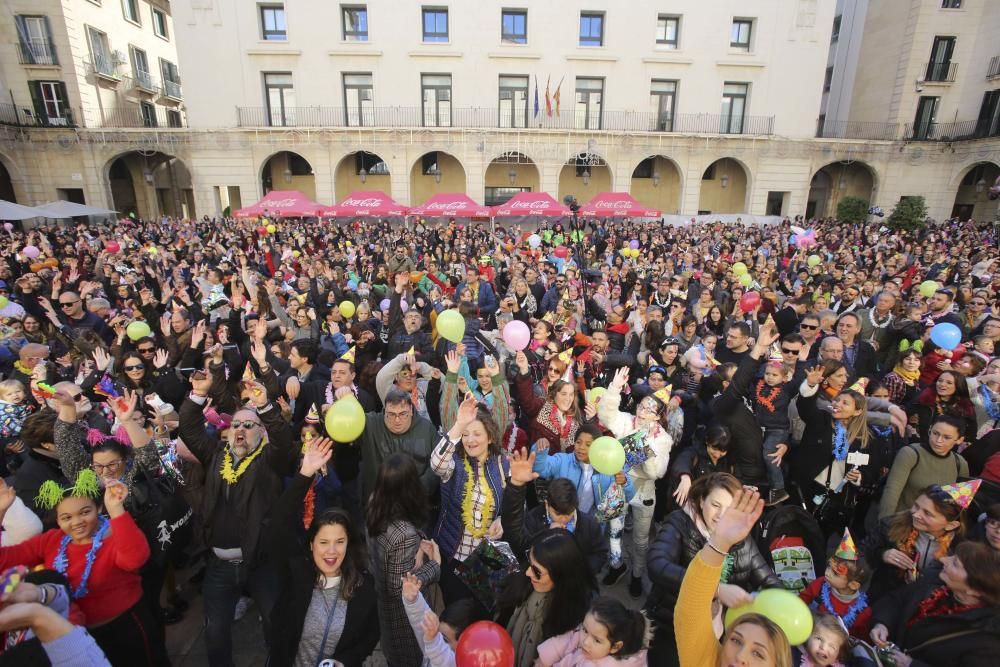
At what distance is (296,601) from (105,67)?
3392cm

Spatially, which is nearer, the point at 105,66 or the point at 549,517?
the point at 549,517

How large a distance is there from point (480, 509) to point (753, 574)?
60.9 inches

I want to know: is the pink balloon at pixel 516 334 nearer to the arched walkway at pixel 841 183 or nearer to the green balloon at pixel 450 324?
the green balloon at pixel 450 324

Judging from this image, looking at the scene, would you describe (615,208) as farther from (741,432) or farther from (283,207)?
(741,432)

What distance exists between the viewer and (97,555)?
2.43 m

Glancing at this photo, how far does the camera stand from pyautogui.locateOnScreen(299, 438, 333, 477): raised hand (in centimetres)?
257

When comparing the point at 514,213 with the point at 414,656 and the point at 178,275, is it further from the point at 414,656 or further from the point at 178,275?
the point at 414,656

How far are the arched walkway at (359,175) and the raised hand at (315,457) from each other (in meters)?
24.8

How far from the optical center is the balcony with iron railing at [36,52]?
917 inches

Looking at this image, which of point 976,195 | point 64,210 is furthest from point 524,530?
point 976,195

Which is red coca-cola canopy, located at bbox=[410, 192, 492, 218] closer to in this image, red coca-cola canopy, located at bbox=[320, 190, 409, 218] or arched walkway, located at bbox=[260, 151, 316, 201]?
red coca-cola canopy, located at bbox=[320, 190, 409, 218]

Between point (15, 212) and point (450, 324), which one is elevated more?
point (15, 212)

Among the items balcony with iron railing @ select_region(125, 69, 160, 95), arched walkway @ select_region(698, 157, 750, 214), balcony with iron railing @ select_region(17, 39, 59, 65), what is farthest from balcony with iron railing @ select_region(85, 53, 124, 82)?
arched walkway @ select_region(698, 157, 750, 214)

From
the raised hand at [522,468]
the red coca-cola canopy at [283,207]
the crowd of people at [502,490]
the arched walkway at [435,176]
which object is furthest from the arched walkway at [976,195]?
the raised hand at [522,468]
